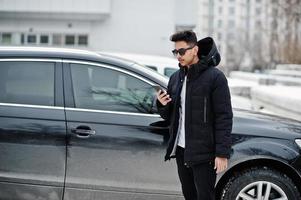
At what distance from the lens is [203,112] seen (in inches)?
135

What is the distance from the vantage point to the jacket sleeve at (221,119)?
Result: 132 inches

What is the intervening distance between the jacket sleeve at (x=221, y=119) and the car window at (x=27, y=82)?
1.57 m

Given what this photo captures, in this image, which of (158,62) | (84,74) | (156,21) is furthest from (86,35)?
(84,74)

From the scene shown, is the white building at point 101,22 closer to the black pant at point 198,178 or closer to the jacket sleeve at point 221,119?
the black pant at point 198,178

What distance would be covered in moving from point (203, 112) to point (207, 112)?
28 millimetres

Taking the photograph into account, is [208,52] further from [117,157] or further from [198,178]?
[117,157]

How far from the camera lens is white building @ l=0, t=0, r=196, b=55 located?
73.6 feet

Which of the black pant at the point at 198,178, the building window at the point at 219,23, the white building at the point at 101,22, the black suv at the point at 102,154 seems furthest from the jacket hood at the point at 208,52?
the building window at the point at 219,23

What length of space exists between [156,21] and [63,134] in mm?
18798

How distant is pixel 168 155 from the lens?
3699 millimetres

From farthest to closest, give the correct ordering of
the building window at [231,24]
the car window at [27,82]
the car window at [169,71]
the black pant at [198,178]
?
1. the building window at [231,24]
2. the car window at [169,71]
3. the car window at [27,82]
4. the black pant at [198,178]

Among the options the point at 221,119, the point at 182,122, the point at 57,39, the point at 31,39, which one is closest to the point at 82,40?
the point at 57,39

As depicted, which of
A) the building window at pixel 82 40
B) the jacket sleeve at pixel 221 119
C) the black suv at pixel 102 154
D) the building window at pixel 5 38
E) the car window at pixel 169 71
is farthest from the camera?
the building window at pixel 5 38

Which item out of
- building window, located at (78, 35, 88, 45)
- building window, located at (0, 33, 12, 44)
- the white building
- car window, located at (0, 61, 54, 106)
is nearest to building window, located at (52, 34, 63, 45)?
the white building
